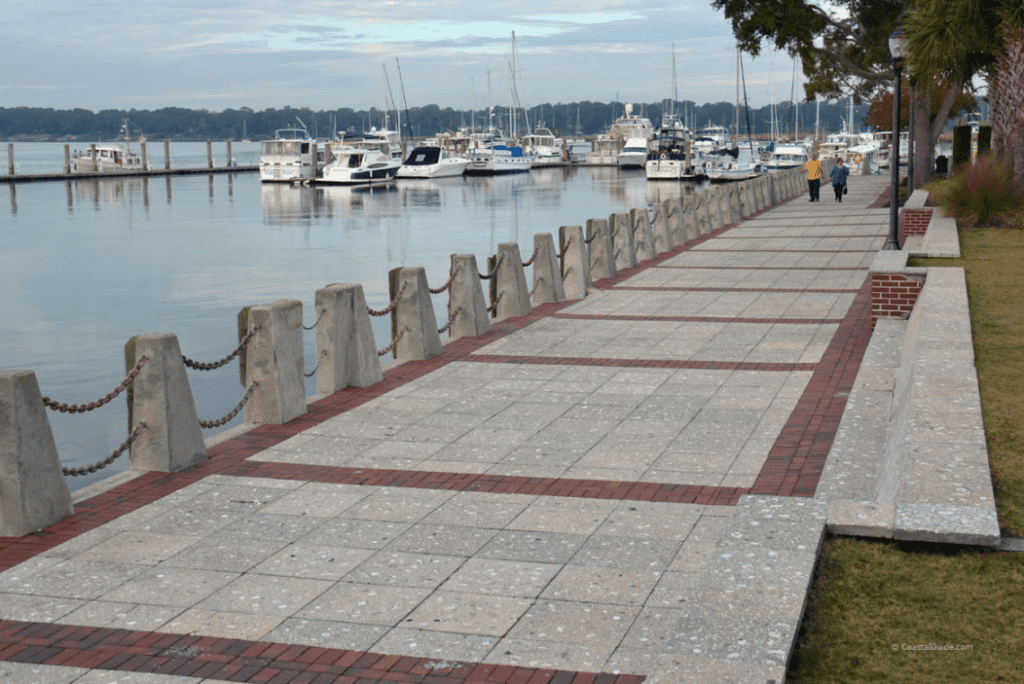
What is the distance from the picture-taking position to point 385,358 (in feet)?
66.6

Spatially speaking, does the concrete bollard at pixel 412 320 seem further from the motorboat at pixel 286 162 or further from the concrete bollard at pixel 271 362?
the motorboat at pixel 286 162

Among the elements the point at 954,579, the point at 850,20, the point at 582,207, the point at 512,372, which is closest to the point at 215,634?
the point at 954,579

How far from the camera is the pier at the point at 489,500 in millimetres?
5461

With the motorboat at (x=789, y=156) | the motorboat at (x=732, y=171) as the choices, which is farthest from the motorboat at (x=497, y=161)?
the motorboat at (x=789, y=156)

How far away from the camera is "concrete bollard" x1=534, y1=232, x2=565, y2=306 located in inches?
690

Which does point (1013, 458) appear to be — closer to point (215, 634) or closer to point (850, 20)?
point (215, 634)

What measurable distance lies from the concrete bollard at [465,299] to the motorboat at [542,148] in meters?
120

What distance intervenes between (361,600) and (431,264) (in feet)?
105

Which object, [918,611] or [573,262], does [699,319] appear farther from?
[918,611]

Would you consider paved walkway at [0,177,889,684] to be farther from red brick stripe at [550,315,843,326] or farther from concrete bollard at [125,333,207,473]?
red brick stripe at [550,315,843,326]

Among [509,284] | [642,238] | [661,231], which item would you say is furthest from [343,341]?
[661,231]

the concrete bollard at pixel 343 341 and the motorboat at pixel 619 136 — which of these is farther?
the motorboat at pixel 619 136

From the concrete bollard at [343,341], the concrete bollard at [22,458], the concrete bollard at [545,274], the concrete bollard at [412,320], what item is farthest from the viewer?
the concrete bollard at [545,274]

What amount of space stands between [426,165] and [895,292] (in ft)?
313
